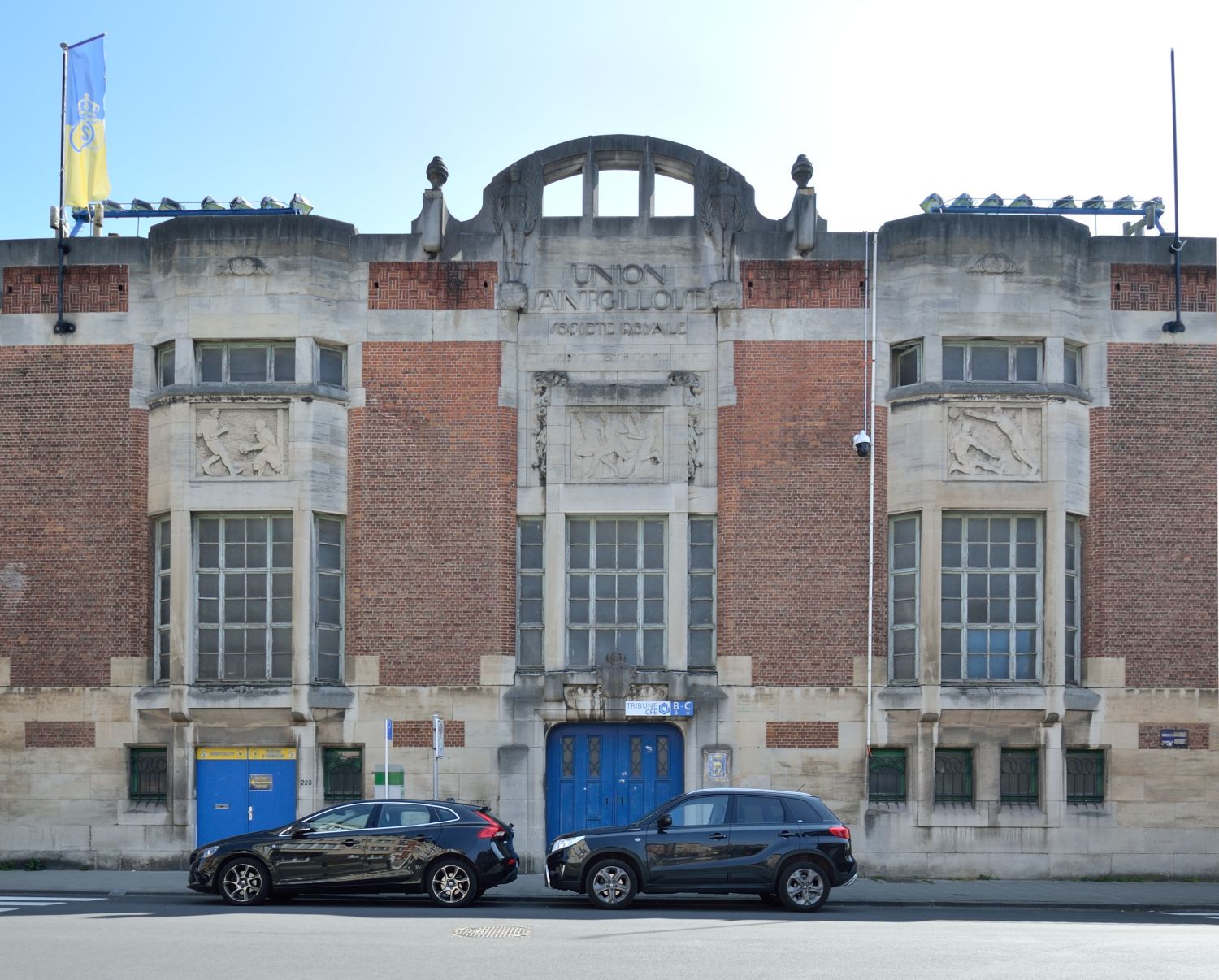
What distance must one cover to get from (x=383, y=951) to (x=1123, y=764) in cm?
1457

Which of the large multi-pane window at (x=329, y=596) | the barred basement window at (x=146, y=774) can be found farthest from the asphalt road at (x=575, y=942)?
the large multi-pane window at (x=329, y=596)

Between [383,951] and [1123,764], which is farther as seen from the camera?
[1123,764]

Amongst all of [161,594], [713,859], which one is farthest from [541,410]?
[713,859]

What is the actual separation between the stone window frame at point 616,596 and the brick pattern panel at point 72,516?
22.9 ft

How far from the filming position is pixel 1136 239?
83.9ft

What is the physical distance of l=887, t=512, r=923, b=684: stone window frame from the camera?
24.8 meters

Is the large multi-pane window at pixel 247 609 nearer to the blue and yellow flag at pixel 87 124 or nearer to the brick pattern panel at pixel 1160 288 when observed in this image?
the blue and yellow flag at pixel 87 124

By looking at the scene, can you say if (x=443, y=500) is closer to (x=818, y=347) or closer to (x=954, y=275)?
(x=818, y=347)

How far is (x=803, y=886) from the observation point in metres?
18.9

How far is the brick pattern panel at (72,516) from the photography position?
989 inches

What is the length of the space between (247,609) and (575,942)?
37.3ft

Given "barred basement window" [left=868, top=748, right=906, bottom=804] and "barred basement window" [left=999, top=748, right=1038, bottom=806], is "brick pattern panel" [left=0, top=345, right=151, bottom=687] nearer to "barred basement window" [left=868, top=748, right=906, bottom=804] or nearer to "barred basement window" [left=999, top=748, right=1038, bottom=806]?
"barred basement window" [left=868, top=748, right=906, bottom=804]

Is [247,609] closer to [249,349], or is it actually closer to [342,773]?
[342,773]

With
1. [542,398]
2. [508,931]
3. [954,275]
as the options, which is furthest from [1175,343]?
[508,931]
